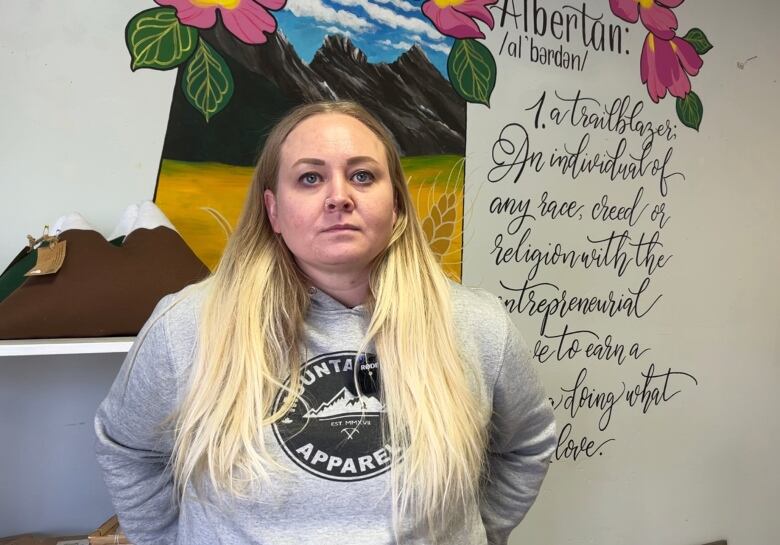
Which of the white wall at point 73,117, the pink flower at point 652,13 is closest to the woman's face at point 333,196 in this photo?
the white wall at point 73,117

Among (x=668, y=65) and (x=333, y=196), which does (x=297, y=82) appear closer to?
(x=333, y=196)

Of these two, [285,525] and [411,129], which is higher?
[411,129]

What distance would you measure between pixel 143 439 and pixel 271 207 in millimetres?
424

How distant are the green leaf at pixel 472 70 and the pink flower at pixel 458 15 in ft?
0.10

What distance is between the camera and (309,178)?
0.83m

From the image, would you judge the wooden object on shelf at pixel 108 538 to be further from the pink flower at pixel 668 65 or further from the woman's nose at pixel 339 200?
the pink flower at pixel 668 65

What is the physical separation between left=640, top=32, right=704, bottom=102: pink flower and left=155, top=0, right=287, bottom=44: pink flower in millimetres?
1177

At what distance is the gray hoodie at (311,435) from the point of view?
76cm

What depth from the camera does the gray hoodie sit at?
76 centimetres

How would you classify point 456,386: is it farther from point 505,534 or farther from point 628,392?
point 628,392

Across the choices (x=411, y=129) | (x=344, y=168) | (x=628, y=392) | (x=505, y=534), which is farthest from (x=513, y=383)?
(x=628, y=392)

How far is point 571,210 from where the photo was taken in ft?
5.42

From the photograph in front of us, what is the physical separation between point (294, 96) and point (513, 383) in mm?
880

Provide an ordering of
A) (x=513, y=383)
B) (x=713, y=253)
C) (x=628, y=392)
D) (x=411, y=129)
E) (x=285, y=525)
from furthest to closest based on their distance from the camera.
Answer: (x=713, y=253), (x=628, y=392), (x=411, y=129), (x=513, y=383), (x=285, y=525)
